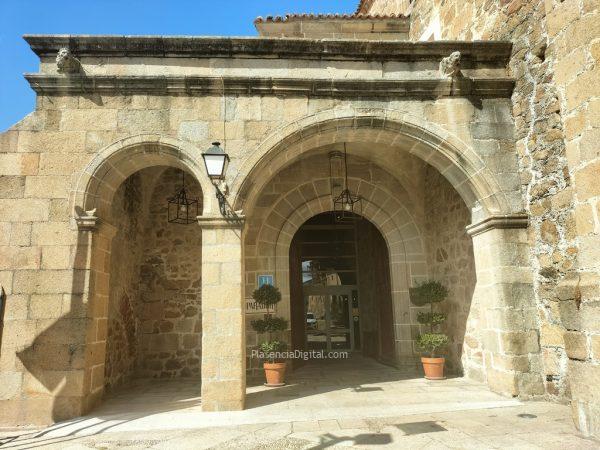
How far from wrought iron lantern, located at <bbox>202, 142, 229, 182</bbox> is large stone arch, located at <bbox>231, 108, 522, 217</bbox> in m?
0.36

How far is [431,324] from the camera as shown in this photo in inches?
235

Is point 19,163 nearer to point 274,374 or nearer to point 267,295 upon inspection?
point 267,295

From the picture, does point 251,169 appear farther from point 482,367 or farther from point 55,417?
point 482,367

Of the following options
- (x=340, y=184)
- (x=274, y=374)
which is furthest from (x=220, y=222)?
(x=340, y=184)

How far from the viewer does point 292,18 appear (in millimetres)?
8133

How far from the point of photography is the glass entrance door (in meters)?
8.91

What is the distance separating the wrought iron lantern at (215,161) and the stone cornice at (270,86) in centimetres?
96

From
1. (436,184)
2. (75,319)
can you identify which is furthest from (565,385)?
(75,319)

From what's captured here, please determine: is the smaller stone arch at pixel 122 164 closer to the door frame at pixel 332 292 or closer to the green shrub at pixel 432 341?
the green shrub at pixel 432 341

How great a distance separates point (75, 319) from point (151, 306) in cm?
247

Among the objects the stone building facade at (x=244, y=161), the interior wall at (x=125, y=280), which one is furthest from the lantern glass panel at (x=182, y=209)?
the stone building facade at (x=244, y=161)

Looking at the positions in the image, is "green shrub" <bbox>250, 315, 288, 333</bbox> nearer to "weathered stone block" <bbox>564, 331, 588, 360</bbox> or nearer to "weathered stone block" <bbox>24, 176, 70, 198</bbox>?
"weathered stone block" <bbox>24, 176, 70, 198</bbox>

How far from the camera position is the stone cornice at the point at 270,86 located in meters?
4.56
